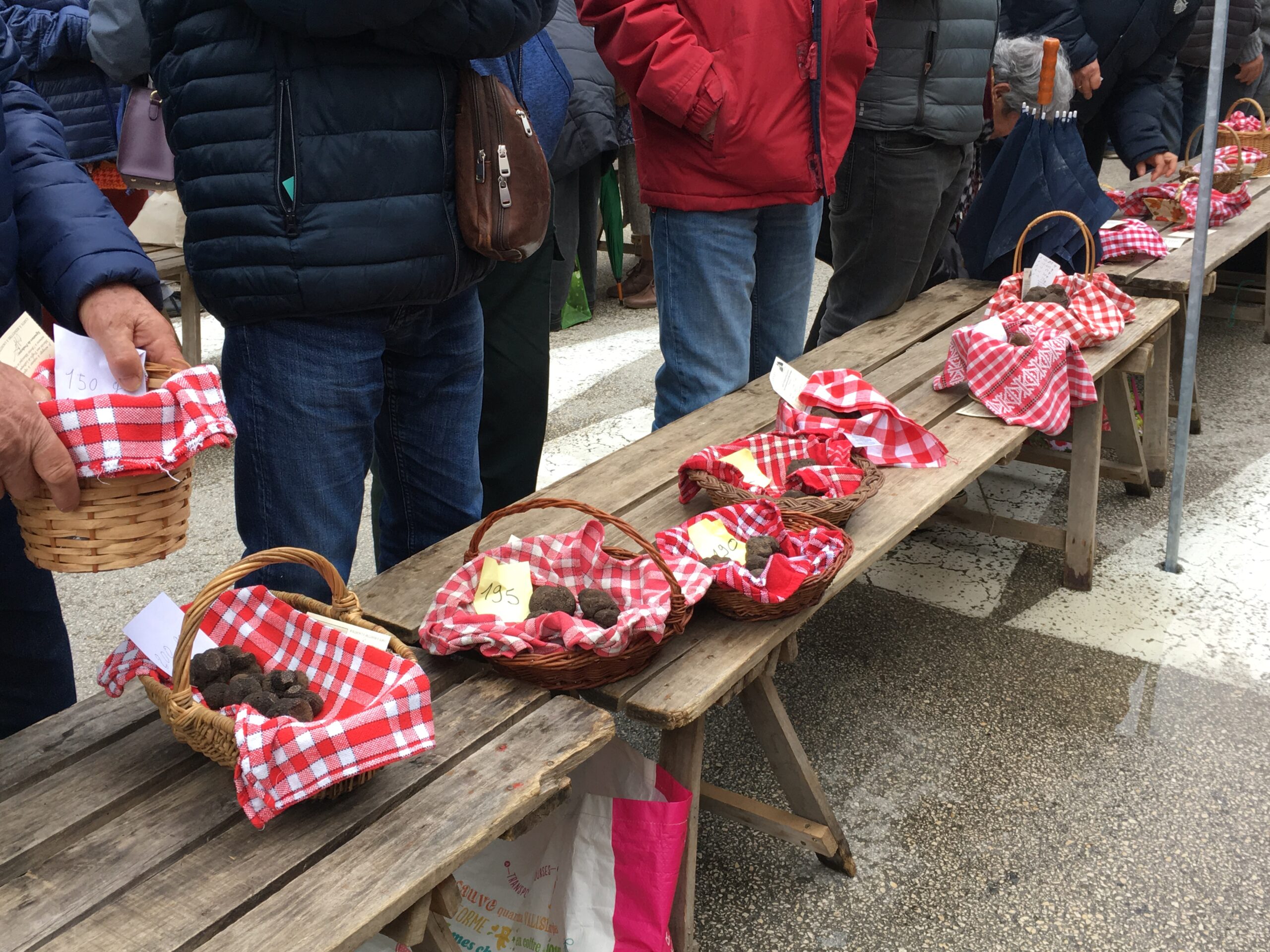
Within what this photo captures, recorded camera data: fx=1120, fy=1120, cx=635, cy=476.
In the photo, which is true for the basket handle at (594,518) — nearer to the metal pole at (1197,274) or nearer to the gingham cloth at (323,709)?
the gingham cloth at (323,709)

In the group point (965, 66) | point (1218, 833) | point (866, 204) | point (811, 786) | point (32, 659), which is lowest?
point (1218, 833)

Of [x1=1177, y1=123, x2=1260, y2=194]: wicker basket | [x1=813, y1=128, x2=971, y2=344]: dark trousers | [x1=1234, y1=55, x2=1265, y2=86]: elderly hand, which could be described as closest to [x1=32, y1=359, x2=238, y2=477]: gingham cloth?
[x1=813, y1=128, x2=971, y2=344]: dark trousers

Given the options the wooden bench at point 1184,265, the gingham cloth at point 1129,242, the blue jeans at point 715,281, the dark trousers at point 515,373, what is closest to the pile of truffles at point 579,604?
the dark trousers at point 515,373

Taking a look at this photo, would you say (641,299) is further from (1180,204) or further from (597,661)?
(597,661)

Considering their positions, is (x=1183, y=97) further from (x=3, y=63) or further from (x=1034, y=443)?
(x=3, y=63)

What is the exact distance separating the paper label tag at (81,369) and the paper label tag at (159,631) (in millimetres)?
239

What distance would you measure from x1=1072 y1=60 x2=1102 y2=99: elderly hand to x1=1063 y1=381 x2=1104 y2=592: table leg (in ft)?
5.61

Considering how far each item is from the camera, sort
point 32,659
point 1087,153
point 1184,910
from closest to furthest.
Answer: point 32,659, point 1184,910, point 1087,153

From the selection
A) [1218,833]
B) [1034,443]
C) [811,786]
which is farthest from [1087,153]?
[811,786]

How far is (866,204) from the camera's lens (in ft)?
10.4

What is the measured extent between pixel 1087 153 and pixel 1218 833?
3.60 meters

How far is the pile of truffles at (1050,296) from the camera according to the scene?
2.91m

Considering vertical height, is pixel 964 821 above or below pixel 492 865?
below

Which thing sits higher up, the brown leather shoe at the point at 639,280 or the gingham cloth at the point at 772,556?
the gingham cloth at the point at 772,556
